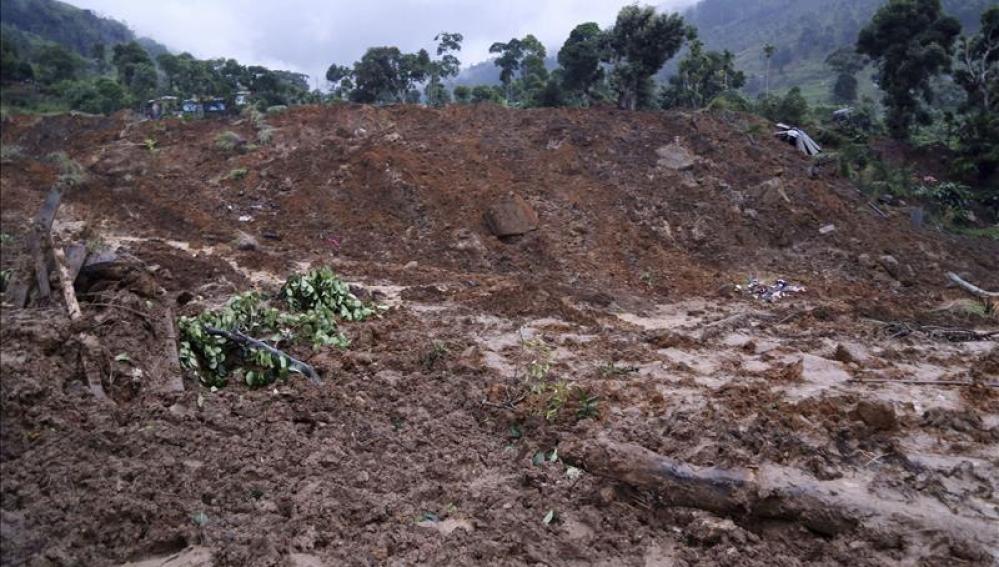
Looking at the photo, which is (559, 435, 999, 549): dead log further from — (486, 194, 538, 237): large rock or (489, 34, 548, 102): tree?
(489, 34, 548, 102): tree

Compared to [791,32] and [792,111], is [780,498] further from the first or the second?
[791,32]

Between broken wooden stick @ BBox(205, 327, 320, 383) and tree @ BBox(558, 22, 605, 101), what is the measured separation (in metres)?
17.8

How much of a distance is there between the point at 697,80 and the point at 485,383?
21.8 metres

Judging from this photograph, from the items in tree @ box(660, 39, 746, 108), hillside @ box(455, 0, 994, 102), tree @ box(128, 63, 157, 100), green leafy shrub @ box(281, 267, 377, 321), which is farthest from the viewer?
hillside @ box(455, 0, 994, 102)

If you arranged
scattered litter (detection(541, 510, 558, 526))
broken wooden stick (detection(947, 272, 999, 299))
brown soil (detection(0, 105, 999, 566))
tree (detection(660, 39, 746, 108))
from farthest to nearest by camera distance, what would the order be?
tree (detection(660, 39, 746, 108)), broken wooden stick (detection(947, 272, 999, 299)), scattered litter (detection(541, 510, 558, 526)), brown soil (detection(0, 105, 999, 566))

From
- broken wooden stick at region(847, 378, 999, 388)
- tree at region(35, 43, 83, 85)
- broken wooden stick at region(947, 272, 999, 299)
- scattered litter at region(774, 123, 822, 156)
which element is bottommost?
→ broken wooden stick at region(947, 272, 999, 299)

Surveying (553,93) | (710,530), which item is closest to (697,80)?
(553,93)

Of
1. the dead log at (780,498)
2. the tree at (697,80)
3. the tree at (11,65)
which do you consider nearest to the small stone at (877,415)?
the dead log at (780,498)

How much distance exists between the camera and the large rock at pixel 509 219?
1157 cm

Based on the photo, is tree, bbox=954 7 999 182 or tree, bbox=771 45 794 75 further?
tree, bbox=771 45 794 75

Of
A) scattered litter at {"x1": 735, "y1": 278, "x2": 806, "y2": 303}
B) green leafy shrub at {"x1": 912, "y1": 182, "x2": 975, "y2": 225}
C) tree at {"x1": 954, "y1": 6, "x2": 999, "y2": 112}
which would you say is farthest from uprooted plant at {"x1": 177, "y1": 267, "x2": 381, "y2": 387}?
tree at {"x1": 954, "y1": 6, "x2": 999, "y2": 112}

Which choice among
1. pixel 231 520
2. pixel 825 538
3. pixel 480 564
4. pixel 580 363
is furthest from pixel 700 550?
pixel 580 363

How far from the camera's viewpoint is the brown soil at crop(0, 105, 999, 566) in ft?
10.3

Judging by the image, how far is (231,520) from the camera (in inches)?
125
